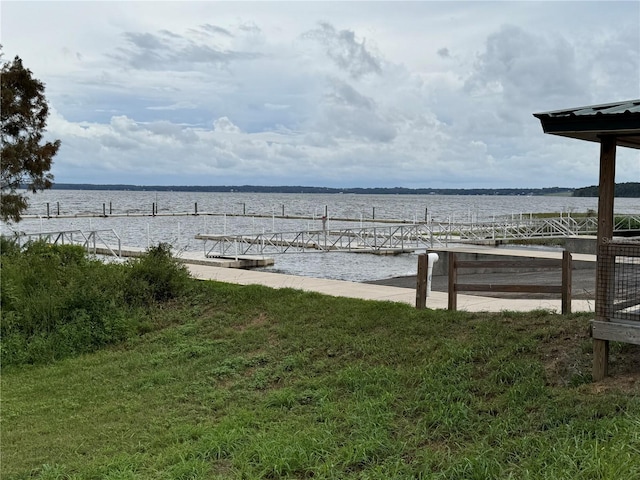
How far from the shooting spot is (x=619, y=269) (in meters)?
6.43

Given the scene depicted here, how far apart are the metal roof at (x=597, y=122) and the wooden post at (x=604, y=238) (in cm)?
20

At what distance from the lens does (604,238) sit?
20.1 feet

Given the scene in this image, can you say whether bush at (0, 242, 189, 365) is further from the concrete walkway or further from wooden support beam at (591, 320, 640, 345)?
wooden support beam at (591, 320, 640, 345)

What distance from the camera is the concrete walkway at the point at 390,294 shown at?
428 inches

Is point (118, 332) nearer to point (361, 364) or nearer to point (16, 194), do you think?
point (361, 364)

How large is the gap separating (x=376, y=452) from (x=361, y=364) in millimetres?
2355

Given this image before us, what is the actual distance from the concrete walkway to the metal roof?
12.8ft

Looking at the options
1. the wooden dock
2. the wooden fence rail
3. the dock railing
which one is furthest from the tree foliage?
the wooden fence rail

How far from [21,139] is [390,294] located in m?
11.5

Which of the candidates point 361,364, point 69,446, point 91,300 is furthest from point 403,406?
point 91,300

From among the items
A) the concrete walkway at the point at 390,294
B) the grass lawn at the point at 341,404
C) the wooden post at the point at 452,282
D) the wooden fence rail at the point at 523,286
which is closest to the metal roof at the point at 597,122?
→ the grass lawn at the point at 341,404

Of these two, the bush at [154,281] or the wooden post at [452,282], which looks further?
the bush at [154,281]

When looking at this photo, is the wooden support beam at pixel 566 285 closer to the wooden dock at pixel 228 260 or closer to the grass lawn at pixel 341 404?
the grass lawn at pixel 341 404

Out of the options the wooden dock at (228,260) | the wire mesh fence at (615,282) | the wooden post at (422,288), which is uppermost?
the wire mesh fence at (615,282)
